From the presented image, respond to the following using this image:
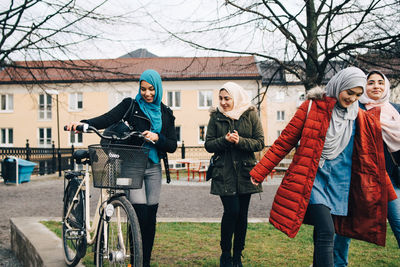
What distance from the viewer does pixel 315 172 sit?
290 centimetres

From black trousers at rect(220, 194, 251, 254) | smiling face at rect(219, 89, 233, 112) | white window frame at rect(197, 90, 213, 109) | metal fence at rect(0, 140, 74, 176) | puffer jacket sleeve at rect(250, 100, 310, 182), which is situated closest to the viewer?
puffer jacket sleeve at rect(250, 100, 310, 182)

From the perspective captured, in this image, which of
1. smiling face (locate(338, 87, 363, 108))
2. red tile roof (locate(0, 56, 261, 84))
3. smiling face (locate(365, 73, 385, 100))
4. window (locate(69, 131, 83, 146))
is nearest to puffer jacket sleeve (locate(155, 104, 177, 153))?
smiling face (locate(338, 87, 363, 108))

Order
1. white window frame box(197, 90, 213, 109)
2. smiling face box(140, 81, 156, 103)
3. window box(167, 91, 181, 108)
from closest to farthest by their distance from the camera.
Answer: smiling face box(140, 81, 156, 103)
white window frame box(197, 90, 213, 109)
window box(167, 91, 181, 108)

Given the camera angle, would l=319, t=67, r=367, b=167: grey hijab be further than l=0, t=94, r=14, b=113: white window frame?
No

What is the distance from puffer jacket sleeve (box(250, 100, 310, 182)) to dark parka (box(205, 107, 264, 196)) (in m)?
0.58

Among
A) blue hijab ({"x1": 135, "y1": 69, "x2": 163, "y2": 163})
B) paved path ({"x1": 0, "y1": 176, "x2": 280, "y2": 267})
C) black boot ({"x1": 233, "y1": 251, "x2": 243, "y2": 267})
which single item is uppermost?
blue hijab ({"x1": 135, "y1": 69, "x2": 163, "y2": 163})

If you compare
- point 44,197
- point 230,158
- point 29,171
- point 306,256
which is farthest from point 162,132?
point 29,171

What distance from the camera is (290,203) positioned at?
115 inches

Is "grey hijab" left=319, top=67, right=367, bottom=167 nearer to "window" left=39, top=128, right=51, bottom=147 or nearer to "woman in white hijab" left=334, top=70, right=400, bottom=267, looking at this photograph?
"woman in white hijab" left=334, top=70, right=400, bottom=267

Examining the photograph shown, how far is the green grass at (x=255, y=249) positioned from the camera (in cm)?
397

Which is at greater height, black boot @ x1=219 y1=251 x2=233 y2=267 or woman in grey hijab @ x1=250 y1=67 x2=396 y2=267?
woman in grey hijab @ x1=250 y1=67 x2=396 y2=267

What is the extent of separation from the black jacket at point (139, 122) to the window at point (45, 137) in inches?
1279

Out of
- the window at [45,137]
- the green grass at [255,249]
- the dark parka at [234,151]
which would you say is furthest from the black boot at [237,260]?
the window at [45,137]

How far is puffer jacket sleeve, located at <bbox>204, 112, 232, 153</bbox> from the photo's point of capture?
377 centimetres
